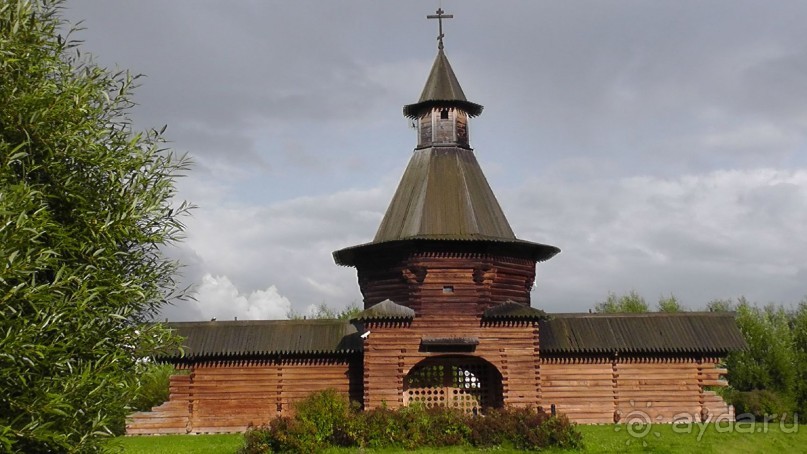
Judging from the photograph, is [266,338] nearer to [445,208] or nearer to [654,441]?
[445,208]

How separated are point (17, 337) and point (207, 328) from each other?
15063 millimetres

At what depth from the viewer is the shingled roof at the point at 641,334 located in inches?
907

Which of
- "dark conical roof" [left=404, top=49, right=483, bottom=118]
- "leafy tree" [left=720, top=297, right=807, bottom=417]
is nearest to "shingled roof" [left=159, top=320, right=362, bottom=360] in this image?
"dark conical roof" [left=404, top=49, right=483, bottom=118]

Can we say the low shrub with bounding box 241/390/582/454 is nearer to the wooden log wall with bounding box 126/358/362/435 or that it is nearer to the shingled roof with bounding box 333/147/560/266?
the wooden log wall with bounding box 126/358/362/435

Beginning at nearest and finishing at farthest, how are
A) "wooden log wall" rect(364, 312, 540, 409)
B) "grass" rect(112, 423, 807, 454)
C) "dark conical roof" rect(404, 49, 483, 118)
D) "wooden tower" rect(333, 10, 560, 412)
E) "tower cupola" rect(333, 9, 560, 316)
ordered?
"grass" rect(112, 423, 807, 454) < "wooden log wall" rect(364, 312, 540, 409) < "wooden tower" rect(333, 10, 560, 412) < "tower cupola" rect(333, 9, 560, 316) < "dark conical roof" rect(404, 49, 483, 118)

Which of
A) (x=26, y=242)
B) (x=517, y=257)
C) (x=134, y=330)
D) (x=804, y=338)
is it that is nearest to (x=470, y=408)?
(x=517, y=257)

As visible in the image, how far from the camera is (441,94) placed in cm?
2586

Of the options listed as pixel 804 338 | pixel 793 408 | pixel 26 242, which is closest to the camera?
pixel 26 242

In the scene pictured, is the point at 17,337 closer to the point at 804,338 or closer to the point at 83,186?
the point at 83,186

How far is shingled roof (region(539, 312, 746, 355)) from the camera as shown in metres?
23.0

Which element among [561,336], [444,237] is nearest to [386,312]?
[444,237]

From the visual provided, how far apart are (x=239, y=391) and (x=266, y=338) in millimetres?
1760

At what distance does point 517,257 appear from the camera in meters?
23.6

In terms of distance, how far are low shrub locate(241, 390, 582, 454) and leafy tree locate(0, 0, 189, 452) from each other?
672 cm
